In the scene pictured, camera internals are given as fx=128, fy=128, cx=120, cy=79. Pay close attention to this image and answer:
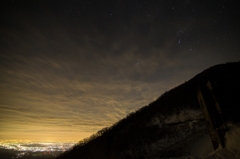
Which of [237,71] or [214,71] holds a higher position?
[214,71]

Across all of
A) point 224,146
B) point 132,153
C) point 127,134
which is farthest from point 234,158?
point 127,134

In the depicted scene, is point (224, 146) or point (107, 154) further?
point (107, 154)

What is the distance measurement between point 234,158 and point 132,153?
8.06 metres

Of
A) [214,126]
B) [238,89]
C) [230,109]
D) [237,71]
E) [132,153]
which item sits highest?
[237,71]

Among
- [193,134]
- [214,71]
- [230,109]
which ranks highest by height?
[214,71]

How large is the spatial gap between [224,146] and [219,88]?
7.53 ft

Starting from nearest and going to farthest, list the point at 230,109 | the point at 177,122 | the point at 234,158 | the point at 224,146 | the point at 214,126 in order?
the point at 234,158 < the point at 224,146 < the point at 230,109 < the point at 214,126 < the point at 177,122

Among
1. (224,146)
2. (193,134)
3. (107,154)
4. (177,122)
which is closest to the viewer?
(224,146)

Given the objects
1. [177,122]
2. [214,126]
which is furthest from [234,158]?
[177,122]

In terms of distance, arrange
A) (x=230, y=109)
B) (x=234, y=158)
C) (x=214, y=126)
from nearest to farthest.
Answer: (x=234, y=158) → (x=230, y=109) → (x=214, y=126)

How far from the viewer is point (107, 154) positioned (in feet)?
38.2

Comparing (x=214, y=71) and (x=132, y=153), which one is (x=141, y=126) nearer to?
(x=132, y=153)

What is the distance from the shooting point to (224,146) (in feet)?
15.4

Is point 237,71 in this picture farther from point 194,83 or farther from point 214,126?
point 214,126
